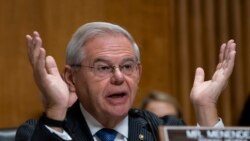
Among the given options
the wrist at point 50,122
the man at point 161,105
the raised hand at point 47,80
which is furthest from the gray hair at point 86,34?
the man at point 161,105

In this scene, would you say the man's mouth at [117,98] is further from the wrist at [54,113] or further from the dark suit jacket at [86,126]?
the wrist at [54,113]

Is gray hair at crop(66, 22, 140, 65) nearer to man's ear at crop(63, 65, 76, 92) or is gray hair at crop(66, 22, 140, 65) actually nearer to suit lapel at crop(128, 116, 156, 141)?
man's ear at crop(63, 65, 76, 92)

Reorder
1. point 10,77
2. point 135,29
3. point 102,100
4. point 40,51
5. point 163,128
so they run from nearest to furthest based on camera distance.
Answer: point 163,128, point 40,51, point 102,100, point 10,77, point 135,29

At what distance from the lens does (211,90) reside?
2379mm

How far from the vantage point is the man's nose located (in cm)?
232

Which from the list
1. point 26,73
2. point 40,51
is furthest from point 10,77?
point 40,51

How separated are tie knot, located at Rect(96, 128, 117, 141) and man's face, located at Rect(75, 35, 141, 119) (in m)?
0.05

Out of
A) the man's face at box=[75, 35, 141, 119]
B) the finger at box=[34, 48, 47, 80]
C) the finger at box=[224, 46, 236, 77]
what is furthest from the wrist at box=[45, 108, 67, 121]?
the finger at box=[224, 46, 236, 77]

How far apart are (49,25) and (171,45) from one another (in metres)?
0.99

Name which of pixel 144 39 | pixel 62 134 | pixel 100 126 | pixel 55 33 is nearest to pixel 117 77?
pixel 100 126

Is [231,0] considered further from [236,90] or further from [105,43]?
[105,43]

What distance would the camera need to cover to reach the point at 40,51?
6.82 ft

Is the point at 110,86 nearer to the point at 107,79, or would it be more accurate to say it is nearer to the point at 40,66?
the point at 107,79

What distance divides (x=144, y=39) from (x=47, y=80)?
2.54m
